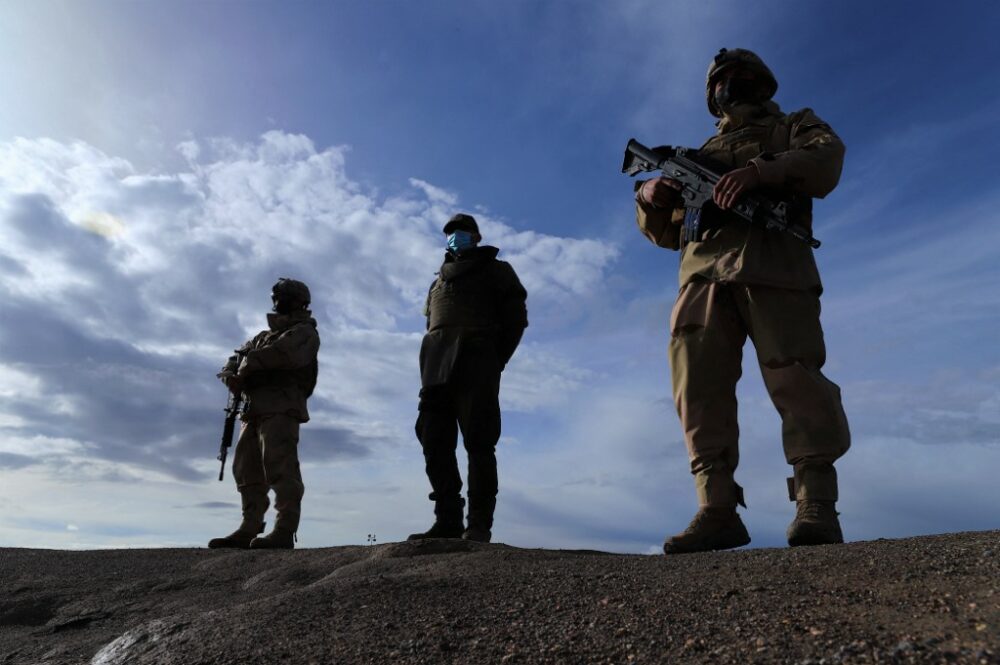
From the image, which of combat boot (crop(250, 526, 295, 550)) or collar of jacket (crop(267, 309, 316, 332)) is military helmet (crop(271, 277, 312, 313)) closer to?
collar of jacket (crop(267, 309, 316, 332))

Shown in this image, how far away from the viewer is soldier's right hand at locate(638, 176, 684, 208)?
4.34 meters

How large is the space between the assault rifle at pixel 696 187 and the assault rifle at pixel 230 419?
462 cm

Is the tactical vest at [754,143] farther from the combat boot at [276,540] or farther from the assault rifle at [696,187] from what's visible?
the combat boot at [276,540]

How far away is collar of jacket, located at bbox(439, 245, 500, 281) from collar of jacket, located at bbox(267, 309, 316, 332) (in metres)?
1.96

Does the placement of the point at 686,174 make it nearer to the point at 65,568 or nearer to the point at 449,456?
the point at 449,456

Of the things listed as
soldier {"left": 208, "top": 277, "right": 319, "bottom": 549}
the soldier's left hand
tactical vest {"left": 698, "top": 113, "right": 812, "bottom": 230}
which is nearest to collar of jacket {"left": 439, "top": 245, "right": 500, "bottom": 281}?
soldier {"left": 208, "top": 277, "right": 319, "bottom": 549}

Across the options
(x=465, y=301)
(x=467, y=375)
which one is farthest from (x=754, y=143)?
(x=467, y=375)

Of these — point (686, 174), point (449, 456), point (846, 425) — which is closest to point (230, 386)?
point (449, 456)

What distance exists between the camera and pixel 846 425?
374 centimetres

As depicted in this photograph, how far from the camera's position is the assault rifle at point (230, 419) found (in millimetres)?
7625

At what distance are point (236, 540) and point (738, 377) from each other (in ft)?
16.4

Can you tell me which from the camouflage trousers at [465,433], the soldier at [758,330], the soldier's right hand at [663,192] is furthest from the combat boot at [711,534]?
the camouflage trousers at [465,433]

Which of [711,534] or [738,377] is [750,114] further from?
[711,534]

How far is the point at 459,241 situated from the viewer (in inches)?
248
